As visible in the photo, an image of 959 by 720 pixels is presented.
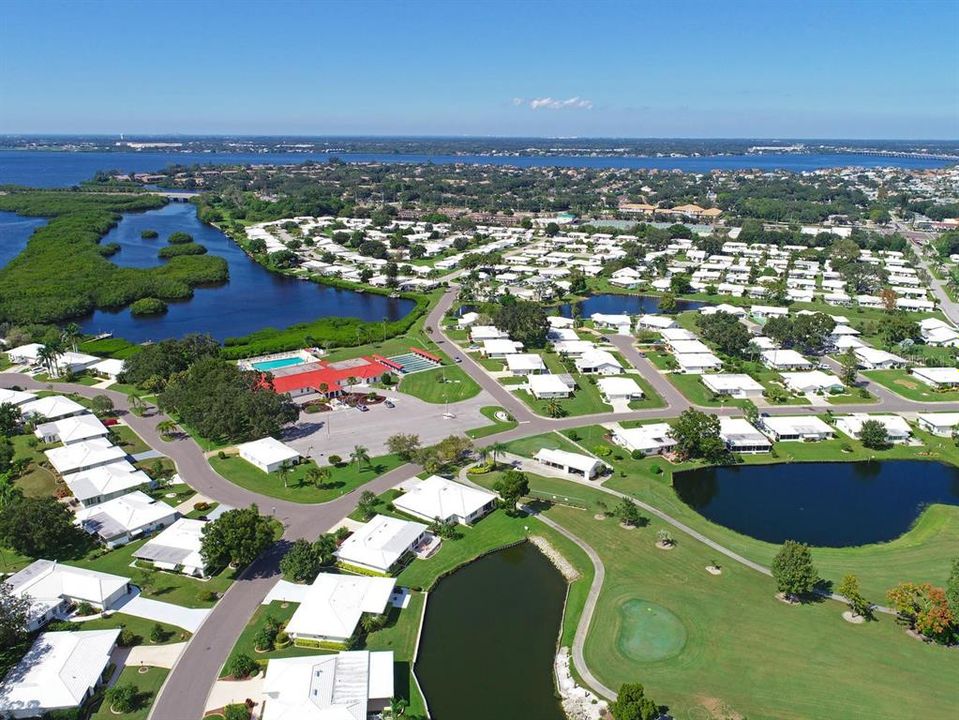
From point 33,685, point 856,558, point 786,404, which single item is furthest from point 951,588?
point 33,685

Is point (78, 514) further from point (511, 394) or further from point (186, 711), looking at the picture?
point (511, 394)

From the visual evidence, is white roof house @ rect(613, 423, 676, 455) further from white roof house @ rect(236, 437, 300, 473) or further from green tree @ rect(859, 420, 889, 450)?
white roof house @ rect(236, 437, 300, 473)

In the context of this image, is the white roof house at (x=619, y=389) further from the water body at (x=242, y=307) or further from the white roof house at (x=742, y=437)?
the water body at (x=242, y=307)

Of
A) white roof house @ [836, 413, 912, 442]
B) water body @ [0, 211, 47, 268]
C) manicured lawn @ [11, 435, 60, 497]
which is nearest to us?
manicured lawn @ [11, 435, 60, 497]

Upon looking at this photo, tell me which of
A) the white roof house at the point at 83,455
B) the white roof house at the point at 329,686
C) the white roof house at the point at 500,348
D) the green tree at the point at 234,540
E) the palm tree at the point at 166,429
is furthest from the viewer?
the white roof house at the point at 500,348

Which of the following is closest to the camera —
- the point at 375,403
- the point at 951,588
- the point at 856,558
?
the point at 951,588

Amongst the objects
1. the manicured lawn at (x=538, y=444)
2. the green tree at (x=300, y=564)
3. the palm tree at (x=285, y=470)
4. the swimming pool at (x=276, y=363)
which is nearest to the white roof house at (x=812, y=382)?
the manicured lawn at (x=538, y=444)

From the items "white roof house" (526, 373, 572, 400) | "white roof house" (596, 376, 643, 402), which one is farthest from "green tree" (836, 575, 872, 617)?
"white roof house" (526, 373, 572, 400)
